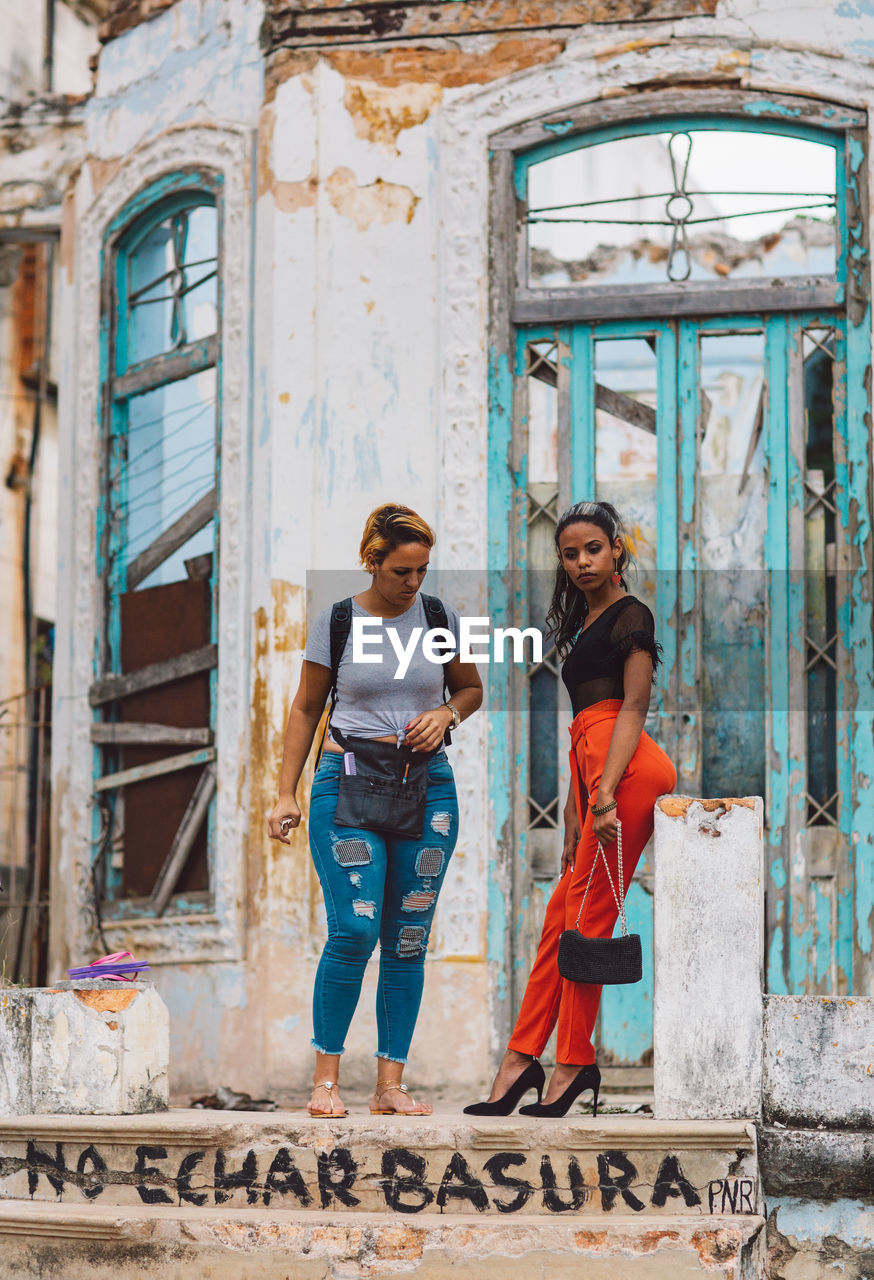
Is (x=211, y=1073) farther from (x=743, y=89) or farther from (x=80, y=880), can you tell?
(x=743, y=89)

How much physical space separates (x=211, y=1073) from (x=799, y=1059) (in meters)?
3.22

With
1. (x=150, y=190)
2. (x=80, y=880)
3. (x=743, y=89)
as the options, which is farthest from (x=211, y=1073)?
(x=743, y=89)

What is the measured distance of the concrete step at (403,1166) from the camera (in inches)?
197

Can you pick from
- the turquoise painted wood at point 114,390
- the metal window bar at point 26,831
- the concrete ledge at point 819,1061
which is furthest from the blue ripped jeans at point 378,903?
the metal window bar at point 26,831

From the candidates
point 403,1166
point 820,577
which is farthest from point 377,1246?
point 820,577

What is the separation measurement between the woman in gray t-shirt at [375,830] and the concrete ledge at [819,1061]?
3.61ft

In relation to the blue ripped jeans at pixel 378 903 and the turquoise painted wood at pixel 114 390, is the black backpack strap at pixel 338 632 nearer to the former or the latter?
the blue ripped jeans at pixel 378 903

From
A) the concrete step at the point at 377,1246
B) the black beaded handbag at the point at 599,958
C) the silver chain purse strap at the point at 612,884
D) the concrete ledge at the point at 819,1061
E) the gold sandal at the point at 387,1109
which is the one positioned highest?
the silver chain purse strap at the point at 612,884

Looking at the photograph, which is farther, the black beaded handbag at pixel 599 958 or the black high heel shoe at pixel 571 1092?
the black high heel shoe at pixel 571 1092

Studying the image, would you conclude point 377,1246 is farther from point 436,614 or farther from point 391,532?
Result: point 391,532

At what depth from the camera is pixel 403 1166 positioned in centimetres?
514

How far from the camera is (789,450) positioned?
7.64 metres

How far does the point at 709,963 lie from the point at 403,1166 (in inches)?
43.0

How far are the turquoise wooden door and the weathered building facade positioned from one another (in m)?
0.01
